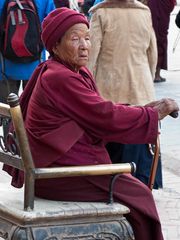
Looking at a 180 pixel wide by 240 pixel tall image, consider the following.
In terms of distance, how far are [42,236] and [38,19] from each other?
11.7 ft

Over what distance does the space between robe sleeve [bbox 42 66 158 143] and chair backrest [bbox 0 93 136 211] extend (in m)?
0.18

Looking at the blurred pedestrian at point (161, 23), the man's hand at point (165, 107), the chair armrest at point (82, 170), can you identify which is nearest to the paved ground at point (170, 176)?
the blurred pedestrian at point (161, 23)

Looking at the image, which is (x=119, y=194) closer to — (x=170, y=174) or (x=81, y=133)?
(x=81, y=133)

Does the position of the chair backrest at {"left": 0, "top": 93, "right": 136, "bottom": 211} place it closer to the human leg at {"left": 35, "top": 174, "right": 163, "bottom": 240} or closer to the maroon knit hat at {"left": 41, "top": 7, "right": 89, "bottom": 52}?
the human leg at {"left": 35, "top": 174, "right": 163, "bottom": 240}

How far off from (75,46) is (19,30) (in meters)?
2.93

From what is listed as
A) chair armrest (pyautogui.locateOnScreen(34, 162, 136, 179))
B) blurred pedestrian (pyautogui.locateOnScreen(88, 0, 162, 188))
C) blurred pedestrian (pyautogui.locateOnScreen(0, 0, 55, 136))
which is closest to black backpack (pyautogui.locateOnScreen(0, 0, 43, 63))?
blurred pedestrian (pyautogui.locateOnScreen(0, 0, 55, 136))

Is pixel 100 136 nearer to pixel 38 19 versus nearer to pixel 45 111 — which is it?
pixel 45 111

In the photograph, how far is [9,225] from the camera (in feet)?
12.8

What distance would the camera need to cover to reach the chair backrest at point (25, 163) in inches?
147

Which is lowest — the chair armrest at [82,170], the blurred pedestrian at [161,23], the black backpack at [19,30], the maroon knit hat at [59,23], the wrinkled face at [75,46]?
the blurred pedestrian at [161,23]

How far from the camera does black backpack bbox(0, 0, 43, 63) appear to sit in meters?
6.97

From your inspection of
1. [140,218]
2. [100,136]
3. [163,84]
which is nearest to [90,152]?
[100,136]

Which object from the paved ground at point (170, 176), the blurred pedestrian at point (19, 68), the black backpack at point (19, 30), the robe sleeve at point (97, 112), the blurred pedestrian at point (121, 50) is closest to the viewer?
the robe sleeve at point (97, 112)

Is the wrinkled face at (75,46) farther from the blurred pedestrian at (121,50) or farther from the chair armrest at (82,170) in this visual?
the blurred pedestrian at (121,50)
